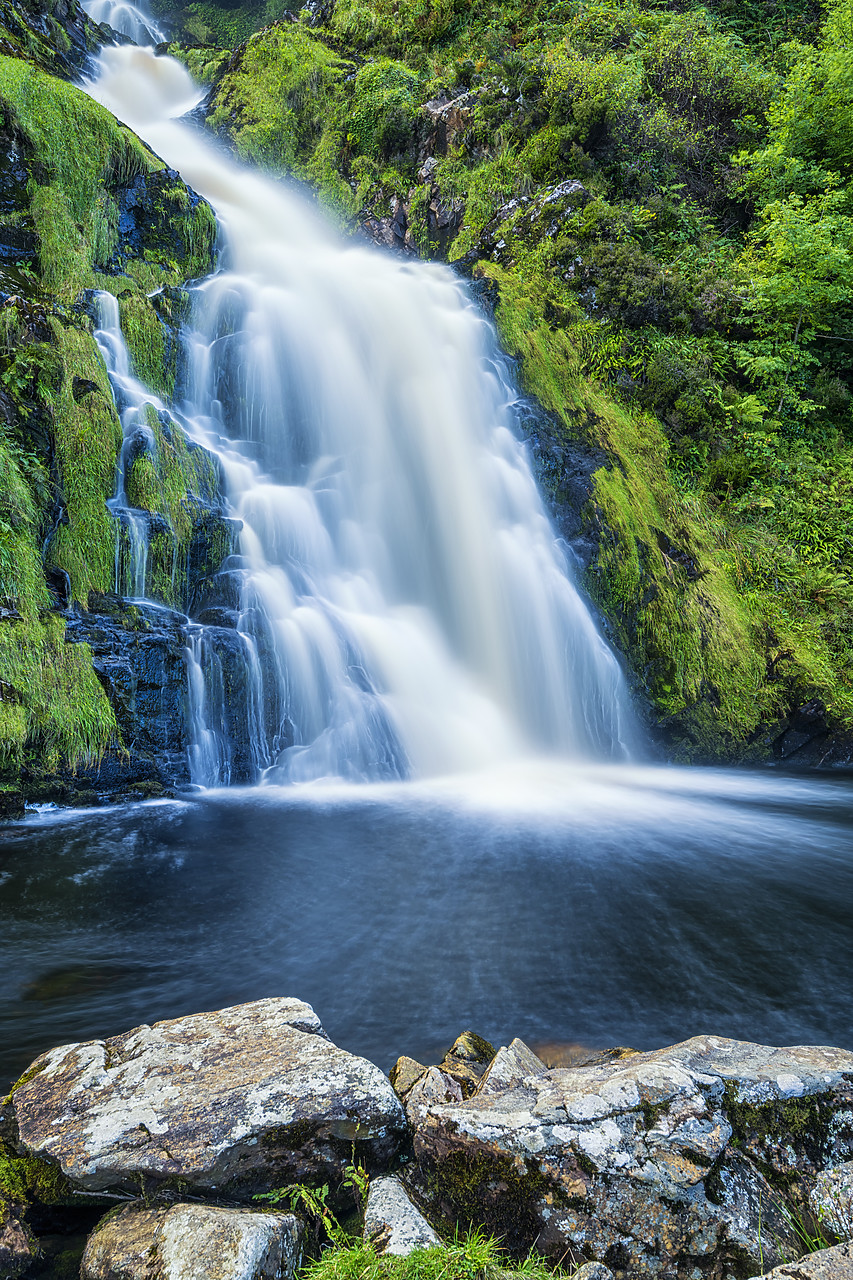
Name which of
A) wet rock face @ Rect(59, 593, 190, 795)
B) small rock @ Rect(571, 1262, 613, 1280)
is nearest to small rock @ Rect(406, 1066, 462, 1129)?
small rock @ Rect(571, 1262, 613, 1280)

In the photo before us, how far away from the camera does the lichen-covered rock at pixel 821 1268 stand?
5.07ft

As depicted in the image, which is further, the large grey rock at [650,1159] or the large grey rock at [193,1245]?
the large grey rock at [650,1159]

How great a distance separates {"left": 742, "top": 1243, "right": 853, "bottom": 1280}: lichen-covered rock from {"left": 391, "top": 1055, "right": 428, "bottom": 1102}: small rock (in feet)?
4.72

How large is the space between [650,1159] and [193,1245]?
4.50 feet

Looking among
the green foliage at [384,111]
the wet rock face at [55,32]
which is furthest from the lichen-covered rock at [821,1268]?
the green foliage at [384,111]

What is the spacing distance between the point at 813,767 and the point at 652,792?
11.2 ft

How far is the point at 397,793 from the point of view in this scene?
791 centimetres

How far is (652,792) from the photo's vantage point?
325 inches

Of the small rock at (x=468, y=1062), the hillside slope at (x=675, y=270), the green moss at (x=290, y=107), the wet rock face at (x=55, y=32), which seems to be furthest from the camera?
the green moss at (x=290, y=107)

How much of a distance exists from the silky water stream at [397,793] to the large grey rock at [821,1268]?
206 centimetres

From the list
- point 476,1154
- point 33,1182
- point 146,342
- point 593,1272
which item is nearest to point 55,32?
point 146,342

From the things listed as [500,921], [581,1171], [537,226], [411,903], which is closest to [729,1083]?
[581,1171]

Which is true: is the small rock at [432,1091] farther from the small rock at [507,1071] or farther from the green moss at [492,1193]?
the green moss at [492,1193]

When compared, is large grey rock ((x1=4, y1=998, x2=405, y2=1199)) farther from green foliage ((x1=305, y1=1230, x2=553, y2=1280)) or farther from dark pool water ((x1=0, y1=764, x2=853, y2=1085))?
dark pool water ((x1=0, y1=764, x2=853, y2=1085))
